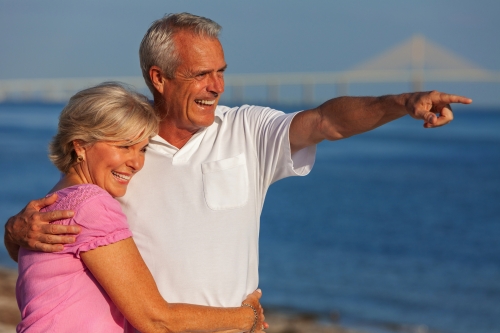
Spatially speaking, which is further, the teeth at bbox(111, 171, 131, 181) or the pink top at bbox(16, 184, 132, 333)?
the teeth at bbox(111, 171, 131, 181)

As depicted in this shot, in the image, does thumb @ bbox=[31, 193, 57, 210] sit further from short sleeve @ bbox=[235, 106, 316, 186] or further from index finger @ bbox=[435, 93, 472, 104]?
index finger @ bbox=[435, 93, 472, 104]

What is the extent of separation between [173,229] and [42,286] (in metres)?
0.49

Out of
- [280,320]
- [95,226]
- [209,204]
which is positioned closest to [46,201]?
[95,226]

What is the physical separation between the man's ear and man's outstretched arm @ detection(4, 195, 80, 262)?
62 centimetres

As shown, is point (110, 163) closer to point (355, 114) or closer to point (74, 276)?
point (74, 276)

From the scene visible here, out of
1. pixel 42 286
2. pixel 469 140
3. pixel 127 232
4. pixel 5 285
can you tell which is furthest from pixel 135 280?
pixel 469 140

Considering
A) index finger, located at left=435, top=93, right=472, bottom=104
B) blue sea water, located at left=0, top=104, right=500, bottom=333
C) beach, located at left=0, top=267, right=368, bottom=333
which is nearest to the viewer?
index finger, located at left=435, top=93, right=472, bottom=104

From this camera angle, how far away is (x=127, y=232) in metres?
1.79

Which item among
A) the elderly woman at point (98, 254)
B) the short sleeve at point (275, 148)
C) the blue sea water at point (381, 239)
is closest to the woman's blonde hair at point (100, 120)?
the elderly woman at point (98, 254)

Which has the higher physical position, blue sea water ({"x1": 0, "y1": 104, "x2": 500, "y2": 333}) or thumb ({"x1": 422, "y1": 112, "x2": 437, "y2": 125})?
thumb ({"x1": 422, "y1": 112, "x2": 437, "y2": 125})

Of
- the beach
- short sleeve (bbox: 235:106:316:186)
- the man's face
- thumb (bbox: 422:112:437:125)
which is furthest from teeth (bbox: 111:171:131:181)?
the beach

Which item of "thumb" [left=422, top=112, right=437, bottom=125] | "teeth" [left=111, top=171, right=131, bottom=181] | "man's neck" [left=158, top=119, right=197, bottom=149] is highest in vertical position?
"thumb" [left=422, top=112, right=437, bottom=125]

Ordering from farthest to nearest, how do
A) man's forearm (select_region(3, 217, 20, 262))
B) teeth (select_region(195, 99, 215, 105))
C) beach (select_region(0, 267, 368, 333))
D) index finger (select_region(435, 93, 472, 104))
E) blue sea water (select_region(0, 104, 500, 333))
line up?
blue sea water (select_region(0, 104, 500, 333)) < beach (select_region(0, 267, 368, 333)) < teeth (select_region(195, 99, 215, 105)) < man's forearm (select_region(3, 217, 20, 262)) < index finger (select_region(435, 93, 472, 104))

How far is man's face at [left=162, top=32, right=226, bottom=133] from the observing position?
7.36 feet
